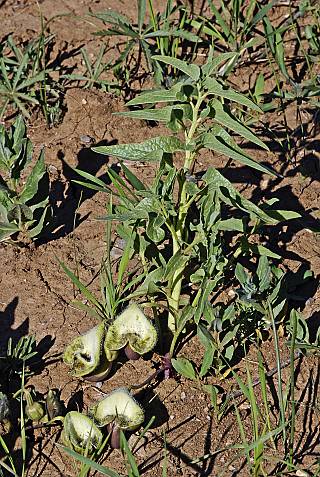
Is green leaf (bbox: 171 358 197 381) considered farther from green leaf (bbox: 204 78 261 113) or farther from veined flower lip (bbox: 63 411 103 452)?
green leaf (bbox: 204 78 261 113)

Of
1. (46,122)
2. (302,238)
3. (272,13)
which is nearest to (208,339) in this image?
(302,238)

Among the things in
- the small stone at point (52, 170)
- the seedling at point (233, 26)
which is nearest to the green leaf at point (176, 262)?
the small stone at point (52, 170)

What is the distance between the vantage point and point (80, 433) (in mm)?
2613

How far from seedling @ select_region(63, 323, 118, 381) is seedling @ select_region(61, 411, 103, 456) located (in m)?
0.16

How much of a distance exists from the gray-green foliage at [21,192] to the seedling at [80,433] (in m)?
0.78

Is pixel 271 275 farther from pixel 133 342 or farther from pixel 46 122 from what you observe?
pixel 46 122

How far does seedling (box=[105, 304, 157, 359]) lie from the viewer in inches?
107

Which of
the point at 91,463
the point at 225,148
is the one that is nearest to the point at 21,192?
the point at 225,148

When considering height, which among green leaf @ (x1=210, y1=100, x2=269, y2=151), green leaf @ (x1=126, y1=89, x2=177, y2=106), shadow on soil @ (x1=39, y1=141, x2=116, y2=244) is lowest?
shadow on soil @ (x1=39, y1=141, x2=116, y2=244)

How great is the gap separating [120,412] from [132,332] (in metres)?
0.25

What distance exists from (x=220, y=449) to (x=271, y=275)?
1.88 ft

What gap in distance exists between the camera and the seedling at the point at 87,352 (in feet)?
8.93

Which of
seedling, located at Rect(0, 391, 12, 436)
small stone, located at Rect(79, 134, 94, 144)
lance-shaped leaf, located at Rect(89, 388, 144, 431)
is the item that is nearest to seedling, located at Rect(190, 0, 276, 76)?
small stone, located at Rect(79, 134, 94, 144)

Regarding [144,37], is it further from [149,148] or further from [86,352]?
[86,352]
